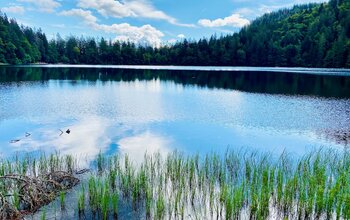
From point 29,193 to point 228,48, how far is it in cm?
14886

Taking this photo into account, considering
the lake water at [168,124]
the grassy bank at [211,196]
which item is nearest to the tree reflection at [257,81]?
the lake water at [168,124]

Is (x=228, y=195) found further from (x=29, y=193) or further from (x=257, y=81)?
(x=257, y=81)

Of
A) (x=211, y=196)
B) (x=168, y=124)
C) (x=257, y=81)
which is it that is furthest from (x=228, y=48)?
(x=211, y=196)

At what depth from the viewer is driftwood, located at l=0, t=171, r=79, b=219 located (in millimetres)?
8094

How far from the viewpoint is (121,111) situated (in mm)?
28578

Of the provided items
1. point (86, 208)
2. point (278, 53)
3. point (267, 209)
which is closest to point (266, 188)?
point (267, 209)

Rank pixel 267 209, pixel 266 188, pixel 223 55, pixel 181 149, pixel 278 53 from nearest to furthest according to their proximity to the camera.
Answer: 1. pixel 267 209
2. pixel 266 188
3. pixel 181 149
4. pixel 278 53
5. pixel 223 55

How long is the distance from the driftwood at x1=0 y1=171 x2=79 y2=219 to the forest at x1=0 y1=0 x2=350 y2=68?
116 meters

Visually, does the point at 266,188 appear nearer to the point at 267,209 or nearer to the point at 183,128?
the point at 267,209

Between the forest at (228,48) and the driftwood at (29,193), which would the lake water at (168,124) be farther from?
the forest at (228,48)

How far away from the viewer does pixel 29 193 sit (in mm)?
8828

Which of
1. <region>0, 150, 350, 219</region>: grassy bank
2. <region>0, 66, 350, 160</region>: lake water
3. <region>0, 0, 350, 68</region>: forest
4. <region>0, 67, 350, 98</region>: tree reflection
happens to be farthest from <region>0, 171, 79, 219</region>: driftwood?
<region>0, 0, 350, 68</region>: forest

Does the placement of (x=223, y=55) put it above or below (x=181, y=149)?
above

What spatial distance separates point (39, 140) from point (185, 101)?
20688 millimetres
